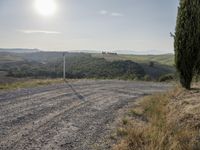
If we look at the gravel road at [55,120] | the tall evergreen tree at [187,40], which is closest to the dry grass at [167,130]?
the gravel road at [55,120]

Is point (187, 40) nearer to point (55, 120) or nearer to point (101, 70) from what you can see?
point (55, 120)

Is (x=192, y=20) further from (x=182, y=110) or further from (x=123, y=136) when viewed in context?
(x=123, y=136)

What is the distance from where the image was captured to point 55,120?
31.1 ft

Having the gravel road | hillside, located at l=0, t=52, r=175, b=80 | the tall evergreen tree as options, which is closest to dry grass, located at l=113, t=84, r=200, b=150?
the gravel road

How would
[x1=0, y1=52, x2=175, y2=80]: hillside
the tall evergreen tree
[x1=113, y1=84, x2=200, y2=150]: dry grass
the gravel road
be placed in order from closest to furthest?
[x1=113, y1=84, x2=200, y2=150]: dry grass < the gravel road < the tall evergreen tree < [x1=0, y1=52, x2=175, y2=80]: hillside

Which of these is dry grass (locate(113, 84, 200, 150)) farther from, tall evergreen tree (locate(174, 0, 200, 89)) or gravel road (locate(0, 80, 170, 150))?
tall evergreen tree (locate(174, 0, 200, 89))

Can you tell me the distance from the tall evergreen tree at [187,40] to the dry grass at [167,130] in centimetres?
197

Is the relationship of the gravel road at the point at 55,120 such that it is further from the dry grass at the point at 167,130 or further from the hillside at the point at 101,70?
the hillside at the point at 101,70

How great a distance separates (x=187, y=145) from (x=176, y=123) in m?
1.87

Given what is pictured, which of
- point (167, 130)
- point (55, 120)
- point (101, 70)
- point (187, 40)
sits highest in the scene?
point (187, 40)

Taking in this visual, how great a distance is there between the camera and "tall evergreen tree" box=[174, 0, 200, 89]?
11.9m

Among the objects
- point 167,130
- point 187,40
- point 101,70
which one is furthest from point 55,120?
point 101,70

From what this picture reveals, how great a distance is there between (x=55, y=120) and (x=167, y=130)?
11.6ft

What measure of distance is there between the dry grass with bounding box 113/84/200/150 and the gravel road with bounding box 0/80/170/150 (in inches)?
32.0
